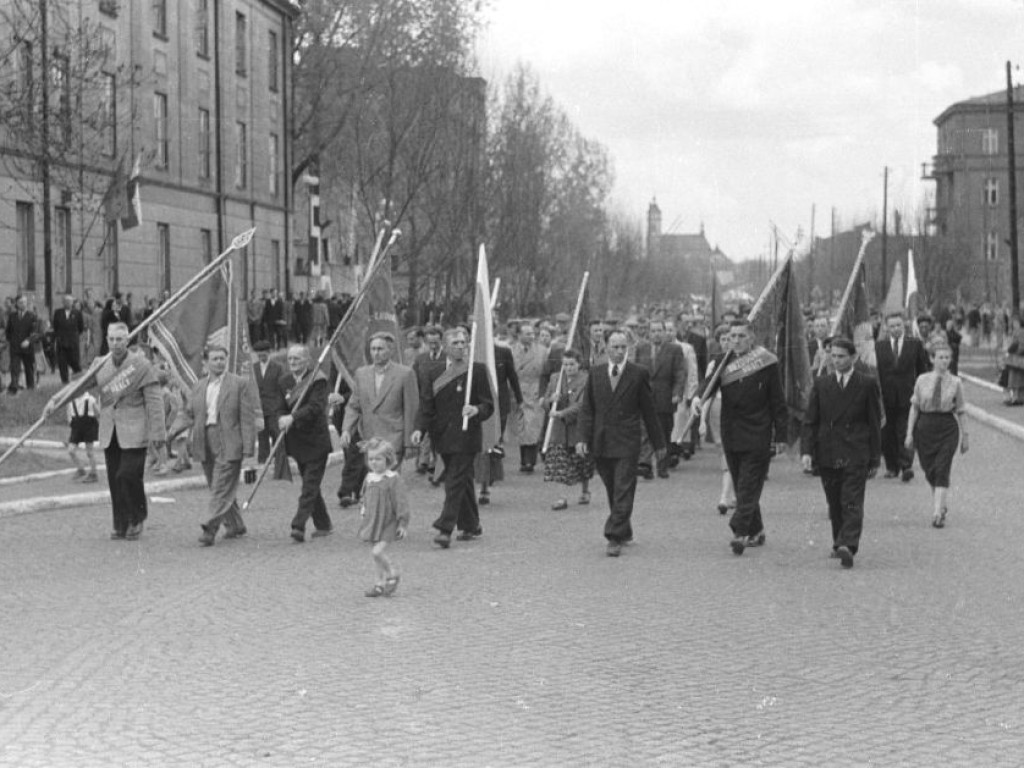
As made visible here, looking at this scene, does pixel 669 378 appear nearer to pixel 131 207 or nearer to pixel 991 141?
pixel 131 207

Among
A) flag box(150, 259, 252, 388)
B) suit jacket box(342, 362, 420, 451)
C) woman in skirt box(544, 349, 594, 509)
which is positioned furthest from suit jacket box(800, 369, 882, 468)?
flag box(150, 259, 252, 388)

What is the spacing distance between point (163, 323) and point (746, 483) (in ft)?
17.7

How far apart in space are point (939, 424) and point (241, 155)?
39.7 meters

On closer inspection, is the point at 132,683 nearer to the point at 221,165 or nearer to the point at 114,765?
the point at 114,765

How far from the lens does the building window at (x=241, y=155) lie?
51.8 meters

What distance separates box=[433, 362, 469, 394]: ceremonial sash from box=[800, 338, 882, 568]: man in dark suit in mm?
3073

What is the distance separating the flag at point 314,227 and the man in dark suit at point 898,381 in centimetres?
4117

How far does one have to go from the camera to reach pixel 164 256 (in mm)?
45375

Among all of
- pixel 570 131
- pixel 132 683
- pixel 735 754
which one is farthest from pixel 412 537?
pixel 570 131

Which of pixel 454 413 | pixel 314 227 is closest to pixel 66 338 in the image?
pixel 454 413

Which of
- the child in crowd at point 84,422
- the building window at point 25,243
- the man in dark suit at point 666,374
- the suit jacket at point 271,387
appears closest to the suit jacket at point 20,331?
the building window at point 25,243

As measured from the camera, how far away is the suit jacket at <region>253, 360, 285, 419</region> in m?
18.4

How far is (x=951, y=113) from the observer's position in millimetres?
118625

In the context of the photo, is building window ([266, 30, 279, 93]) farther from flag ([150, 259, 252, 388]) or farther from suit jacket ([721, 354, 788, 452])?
suit jacket ([721, 354, 788, 452])
